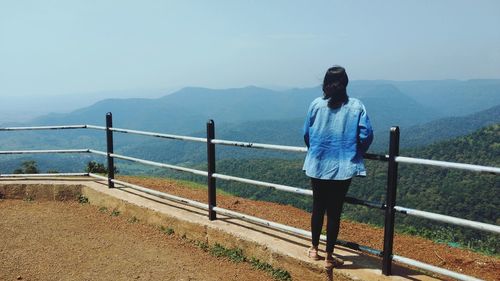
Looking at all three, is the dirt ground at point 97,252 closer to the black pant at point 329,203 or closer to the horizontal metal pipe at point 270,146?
the black pant at point 329,203

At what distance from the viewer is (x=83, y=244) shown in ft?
16.8


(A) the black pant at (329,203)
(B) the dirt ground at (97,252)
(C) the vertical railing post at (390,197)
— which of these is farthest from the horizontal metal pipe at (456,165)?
(B) the dirt ground at (97,252)

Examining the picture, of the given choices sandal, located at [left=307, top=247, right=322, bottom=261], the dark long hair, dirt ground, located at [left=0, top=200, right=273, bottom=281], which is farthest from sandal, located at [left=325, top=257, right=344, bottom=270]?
the dark long hair

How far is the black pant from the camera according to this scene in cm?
356

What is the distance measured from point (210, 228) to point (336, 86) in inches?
93.9

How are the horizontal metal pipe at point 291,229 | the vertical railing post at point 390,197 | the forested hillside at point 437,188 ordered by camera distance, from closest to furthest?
the vertical railing post at point 390,197
the horizontal metal pipe at point 291,229
the forested hillside at point 437,188

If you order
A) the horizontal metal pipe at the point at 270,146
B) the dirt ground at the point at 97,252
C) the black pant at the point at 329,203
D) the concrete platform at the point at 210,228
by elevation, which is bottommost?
the dirt ground at the point at 97,252

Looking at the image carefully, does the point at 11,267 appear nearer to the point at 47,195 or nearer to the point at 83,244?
the point at 83,244

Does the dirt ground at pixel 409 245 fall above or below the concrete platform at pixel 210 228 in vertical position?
below

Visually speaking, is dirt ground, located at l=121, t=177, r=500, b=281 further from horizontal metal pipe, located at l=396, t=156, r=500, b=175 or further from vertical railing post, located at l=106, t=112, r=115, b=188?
vertical railing post, located at l=106, t=112, r=115, b=188

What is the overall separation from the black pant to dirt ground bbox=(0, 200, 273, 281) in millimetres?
800

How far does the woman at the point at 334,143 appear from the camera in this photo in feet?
11.1

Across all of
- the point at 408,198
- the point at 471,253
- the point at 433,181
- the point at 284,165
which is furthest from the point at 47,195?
the point at 284,165

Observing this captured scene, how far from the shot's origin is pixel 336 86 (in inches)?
134
